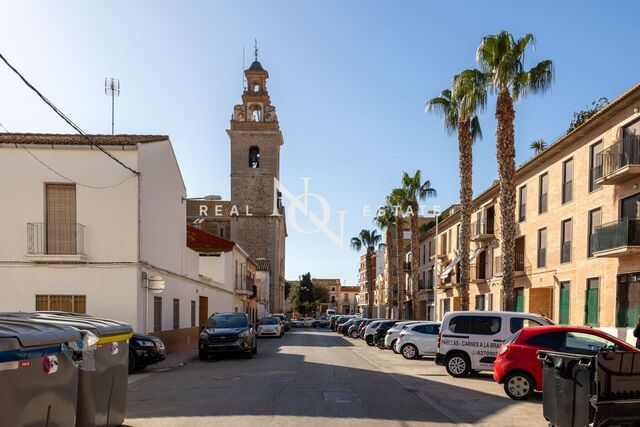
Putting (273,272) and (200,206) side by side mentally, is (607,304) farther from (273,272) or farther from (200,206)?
(200,206)

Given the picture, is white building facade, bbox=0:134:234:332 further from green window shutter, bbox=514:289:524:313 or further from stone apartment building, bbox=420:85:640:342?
green window shutter, bbox=514:289:524:313

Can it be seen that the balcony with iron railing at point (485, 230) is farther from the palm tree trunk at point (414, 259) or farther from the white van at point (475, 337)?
the white van at point (475, 337)

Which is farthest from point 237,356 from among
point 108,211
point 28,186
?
point 28,186

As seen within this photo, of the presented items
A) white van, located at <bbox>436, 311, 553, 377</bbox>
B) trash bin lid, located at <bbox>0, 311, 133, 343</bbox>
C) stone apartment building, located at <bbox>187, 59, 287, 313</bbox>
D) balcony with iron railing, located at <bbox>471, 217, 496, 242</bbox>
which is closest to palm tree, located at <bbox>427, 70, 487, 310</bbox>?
balcony with iron railing, located at <bbox>471, 217, 496, 242</bbox>

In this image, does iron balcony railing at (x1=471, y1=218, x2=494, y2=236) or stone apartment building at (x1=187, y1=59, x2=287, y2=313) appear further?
stone apartment building at (x1=187, y1=59, x2=287, y2=313)

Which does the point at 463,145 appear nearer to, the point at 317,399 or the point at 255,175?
the point at 317,399

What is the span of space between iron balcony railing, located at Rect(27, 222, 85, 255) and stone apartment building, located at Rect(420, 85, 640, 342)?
18.3m

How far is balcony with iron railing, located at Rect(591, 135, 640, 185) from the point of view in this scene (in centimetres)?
1952

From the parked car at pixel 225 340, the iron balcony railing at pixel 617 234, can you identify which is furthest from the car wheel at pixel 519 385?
the parked car at pixel 225 340

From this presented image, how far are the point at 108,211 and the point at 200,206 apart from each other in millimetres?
61685

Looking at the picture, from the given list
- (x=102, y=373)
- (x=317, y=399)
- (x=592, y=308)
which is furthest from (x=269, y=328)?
(x=102, y=373)

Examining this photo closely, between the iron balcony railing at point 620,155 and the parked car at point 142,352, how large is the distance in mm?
16229

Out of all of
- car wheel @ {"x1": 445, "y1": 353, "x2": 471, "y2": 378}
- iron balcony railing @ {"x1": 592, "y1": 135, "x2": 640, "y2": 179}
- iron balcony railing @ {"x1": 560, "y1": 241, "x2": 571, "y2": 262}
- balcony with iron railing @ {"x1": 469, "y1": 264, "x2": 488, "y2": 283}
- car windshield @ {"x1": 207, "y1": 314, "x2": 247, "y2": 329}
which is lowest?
car wheel @ {"x1": 445, "y1": 353, "x2": 471, "y2": 378}

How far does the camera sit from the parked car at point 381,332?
29172 mm
